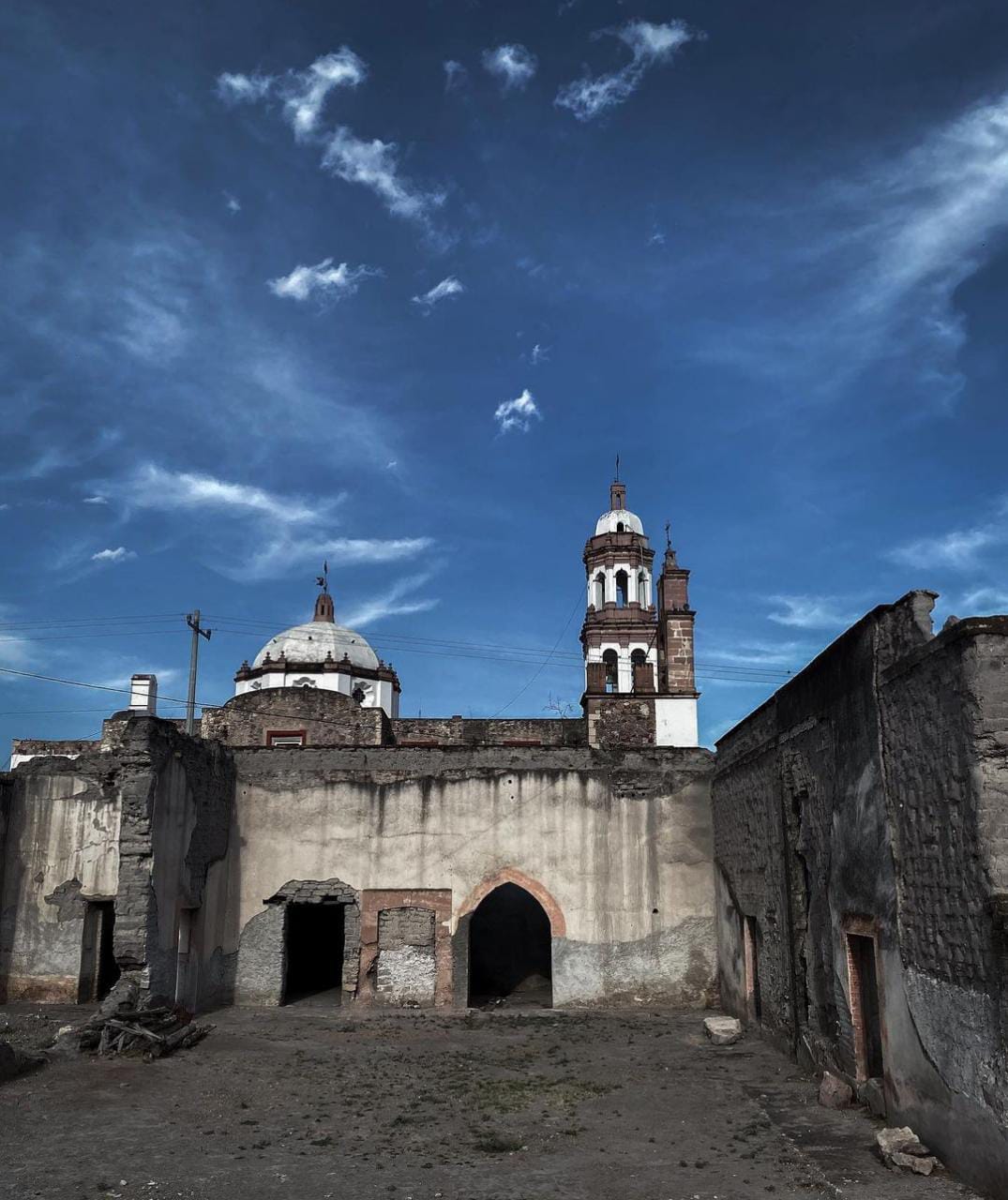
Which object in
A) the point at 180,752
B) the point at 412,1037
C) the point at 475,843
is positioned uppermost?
the point at 180,752

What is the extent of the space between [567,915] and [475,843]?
6.01 feet

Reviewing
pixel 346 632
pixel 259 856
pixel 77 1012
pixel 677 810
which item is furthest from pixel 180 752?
pixel 346 632

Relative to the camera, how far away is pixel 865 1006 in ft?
30.2

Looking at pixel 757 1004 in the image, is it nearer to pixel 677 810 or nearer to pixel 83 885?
pixel 677 810

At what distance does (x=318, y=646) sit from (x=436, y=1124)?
2865 centimetres

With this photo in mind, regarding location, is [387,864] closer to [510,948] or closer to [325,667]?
[510,948]

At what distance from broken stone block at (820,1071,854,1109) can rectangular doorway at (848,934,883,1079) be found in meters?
0.20

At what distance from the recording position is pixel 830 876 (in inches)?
389

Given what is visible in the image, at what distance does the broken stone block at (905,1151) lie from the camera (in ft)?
23.5

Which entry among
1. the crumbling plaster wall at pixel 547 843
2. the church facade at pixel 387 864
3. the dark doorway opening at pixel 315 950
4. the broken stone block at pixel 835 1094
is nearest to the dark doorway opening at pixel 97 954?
the church facade at pixel 387 864

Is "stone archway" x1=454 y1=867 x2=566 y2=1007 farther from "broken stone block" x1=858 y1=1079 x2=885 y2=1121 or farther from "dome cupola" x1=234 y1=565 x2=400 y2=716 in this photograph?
"dome cupola" x1=234 y1=565 x2=400 y2=716

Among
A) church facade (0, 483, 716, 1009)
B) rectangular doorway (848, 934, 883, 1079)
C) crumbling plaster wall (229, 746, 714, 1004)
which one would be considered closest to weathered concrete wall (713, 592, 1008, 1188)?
rectangular doorway (848, 934, 883, 1079)

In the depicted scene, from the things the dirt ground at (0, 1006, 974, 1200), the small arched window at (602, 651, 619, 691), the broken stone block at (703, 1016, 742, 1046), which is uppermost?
the small arched window at (602, 651, 619, 691)

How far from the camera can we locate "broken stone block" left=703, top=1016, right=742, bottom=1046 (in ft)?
40.9
